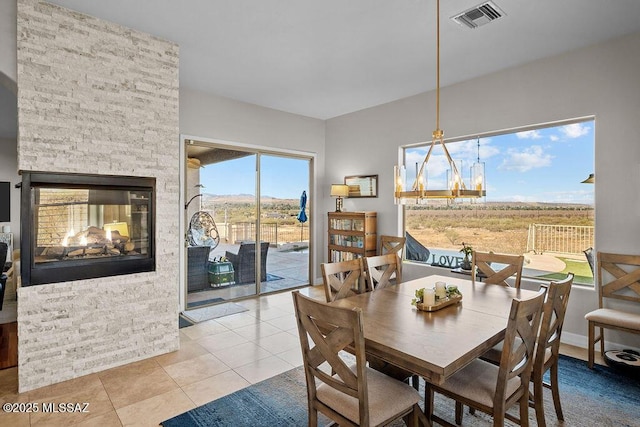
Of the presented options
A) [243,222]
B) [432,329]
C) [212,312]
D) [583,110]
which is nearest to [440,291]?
[432,329]

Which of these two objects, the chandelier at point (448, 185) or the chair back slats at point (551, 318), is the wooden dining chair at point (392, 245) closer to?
the chandelier at point (448, 185)

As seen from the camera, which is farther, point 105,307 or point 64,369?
point 105,307

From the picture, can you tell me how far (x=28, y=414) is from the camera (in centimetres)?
238

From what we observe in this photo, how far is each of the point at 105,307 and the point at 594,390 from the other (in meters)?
3.95

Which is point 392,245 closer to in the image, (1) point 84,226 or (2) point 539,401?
(2) point 539,401

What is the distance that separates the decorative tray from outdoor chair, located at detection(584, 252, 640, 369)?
1.54m

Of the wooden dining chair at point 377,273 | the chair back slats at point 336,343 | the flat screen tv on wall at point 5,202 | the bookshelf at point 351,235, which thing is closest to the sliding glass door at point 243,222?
the bookshelf at point 351,235

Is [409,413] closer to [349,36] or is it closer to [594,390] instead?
[594,390]

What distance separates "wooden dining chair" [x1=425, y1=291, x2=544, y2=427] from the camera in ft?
5.30

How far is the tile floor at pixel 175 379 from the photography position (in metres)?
2.36

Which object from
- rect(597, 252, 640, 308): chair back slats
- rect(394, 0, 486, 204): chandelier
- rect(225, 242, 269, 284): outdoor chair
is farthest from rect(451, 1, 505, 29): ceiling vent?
rect(225, 242, 269, 284): outdoor chair

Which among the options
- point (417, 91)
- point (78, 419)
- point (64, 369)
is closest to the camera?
point (78, 419)

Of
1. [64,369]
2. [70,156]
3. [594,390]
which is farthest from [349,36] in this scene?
[64,369]

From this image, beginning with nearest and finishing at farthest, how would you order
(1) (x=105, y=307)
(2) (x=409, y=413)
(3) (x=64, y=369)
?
(2) (x=409, y=413), (3) (x=64, y=369), (1) (x=105, y=307)
